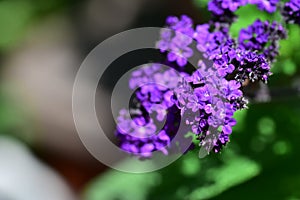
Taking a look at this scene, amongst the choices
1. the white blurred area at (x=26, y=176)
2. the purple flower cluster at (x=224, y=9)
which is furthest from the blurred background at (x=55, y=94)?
the purple flower cluster at (x=224, y=9)

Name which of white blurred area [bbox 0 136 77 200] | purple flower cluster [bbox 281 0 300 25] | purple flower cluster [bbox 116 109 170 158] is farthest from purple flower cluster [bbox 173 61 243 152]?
white blurred area [bbox 0 136 77 200]

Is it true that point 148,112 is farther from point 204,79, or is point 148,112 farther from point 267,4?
point 267,4

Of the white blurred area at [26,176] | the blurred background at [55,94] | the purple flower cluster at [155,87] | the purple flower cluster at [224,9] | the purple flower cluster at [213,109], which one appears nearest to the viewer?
the purple flower cluster at [213,109]

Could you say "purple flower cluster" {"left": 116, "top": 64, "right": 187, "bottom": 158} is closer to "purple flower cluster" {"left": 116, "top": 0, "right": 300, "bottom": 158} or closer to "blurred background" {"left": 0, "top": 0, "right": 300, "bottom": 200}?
"purple flower cluster" {"left": 116, "top": 0, "right": 300, "bottom": 158}

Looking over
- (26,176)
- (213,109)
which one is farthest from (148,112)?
(26,176)

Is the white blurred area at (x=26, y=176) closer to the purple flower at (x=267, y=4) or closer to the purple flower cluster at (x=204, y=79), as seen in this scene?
the purple flower cluster at (x=204, y=79)
